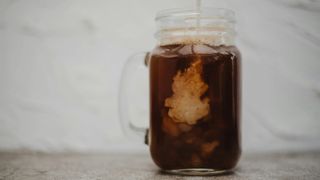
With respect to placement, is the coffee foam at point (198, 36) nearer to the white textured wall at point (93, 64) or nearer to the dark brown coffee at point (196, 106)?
the dark brown coffee at point (196, 106)

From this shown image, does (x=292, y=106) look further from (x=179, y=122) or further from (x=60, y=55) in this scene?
(x=60, y=55)

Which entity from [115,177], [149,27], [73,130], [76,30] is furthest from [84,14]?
[115,177]

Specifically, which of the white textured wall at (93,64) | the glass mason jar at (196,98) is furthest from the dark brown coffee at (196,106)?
the white textured wall at (93,64)

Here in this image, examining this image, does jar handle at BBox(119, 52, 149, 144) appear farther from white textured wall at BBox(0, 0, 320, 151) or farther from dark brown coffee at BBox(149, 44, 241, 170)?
white textured wall at BBox(0, 0, 320, 151)

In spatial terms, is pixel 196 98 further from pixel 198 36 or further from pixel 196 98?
pixel 198 36

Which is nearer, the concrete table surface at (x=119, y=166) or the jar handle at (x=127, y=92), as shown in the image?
the concrete table surface at (x=119, y=166)

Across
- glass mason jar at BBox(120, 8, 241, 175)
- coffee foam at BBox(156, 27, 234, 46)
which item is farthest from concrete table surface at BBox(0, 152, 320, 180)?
coffee foam at BBox(156, 27, 234, 46)

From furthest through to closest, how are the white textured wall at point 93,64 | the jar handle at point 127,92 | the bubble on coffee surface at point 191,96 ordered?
the white textured wall at point 93,64 → the jar handle at point 127,92 → the bubble on coffee surface at point 191,96
